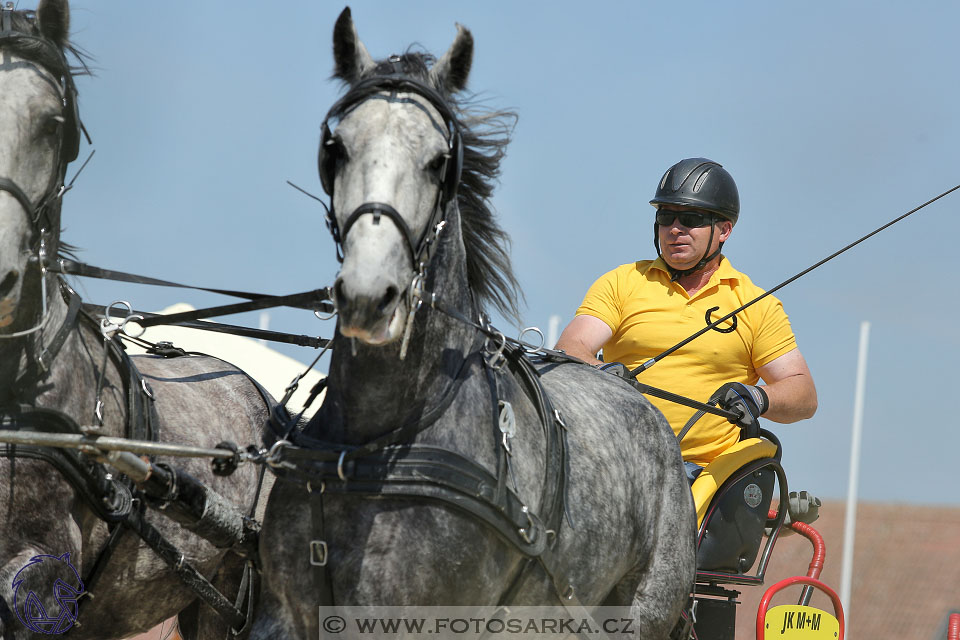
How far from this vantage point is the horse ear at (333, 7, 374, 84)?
374 cm

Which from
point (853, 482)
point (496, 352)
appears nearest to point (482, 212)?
Result: point (496, 352)

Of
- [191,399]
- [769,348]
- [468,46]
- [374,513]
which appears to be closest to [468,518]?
[374,513]

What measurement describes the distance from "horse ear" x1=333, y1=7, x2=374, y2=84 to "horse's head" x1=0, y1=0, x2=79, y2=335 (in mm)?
964

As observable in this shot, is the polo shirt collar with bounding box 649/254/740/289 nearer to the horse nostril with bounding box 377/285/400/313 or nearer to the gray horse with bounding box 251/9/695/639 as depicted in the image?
the gray horse with bounding box 251/9/695/639

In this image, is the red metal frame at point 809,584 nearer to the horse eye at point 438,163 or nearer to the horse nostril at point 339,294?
the horse eye at point 438,163

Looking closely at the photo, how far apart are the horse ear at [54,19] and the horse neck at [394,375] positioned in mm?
1554

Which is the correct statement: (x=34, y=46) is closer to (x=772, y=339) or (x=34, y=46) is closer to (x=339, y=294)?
(x=339, y=294)

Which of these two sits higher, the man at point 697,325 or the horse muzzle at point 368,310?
the man at point 697,325

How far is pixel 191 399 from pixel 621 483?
1906 mm

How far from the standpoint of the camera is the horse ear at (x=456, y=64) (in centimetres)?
375

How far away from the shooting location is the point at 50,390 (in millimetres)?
3961

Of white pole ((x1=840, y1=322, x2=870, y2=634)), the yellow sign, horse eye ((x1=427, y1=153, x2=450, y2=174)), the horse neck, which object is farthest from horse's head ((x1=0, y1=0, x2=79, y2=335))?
white pole ((x1=840, y1=322, x2=870, y2=634))

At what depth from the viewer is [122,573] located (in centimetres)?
439

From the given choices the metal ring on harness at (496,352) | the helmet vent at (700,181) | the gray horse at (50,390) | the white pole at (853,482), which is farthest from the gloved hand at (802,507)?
the white pole at (853,482)
